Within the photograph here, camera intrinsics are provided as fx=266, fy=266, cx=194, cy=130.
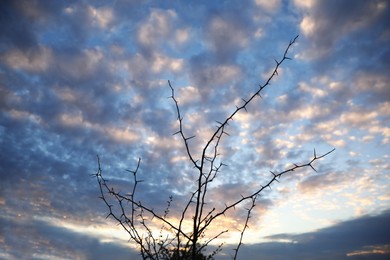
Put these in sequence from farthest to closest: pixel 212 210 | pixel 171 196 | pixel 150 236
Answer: pixel 171 196
pixel 150 236
pixel 212 210

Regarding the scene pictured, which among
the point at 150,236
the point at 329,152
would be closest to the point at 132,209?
the point at 150,236

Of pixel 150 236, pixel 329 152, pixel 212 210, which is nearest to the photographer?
pixel 329 152

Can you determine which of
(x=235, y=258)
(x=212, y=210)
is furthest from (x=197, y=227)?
(x=235, y=258)

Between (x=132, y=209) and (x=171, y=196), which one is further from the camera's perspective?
(x=171, y=196)

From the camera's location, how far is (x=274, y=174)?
198 cm

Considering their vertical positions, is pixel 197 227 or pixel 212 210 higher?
pixel 212 210

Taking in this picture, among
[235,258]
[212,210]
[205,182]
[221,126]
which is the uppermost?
[221,126]

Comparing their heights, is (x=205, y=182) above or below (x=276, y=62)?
below

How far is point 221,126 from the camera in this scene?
188 cm

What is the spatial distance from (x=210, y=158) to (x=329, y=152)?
0.82 meters

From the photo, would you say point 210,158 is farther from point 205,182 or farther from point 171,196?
point 171,196

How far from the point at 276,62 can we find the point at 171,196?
1868 mm

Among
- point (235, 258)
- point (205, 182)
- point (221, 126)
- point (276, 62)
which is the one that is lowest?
point (235, 258)

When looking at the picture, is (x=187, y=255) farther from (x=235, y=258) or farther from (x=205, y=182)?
(x=205, y=182)
